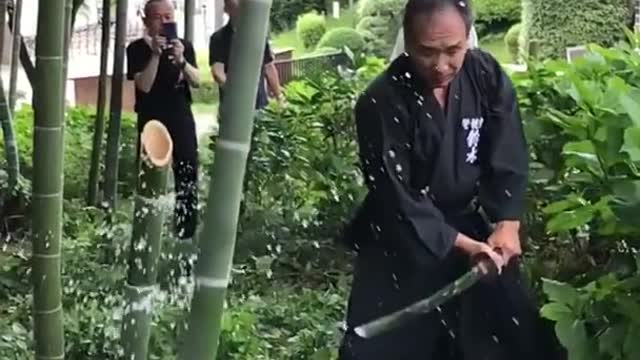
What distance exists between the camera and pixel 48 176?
99.8 inches

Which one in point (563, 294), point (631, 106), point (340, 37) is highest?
point (631, 106)

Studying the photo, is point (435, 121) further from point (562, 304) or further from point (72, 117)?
point (72, 117)

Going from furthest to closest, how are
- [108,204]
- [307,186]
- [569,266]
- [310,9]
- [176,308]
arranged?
[310,9] → [108,204] → [307,186] → [176,308] → [569,266]

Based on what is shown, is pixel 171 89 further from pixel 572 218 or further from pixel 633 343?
pixel 633 343

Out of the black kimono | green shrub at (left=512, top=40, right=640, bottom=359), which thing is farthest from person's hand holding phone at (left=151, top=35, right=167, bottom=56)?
the black kimono

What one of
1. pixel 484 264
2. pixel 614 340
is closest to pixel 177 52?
pixel 484 264

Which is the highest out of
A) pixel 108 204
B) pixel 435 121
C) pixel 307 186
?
pixel 435 121

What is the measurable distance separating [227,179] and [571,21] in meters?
17.2

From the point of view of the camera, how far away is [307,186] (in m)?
5.29

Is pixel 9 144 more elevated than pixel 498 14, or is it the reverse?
pixel 498 14

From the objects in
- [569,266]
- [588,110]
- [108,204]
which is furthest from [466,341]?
[108,204]

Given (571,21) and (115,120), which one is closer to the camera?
(115,120)

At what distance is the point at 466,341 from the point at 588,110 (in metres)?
0.60

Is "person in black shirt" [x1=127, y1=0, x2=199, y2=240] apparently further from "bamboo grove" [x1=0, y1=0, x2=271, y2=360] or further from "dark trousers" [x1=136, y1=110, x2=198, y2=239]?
"bamboo grove" [x1=0, y1=0, x2=271, y2=360]
